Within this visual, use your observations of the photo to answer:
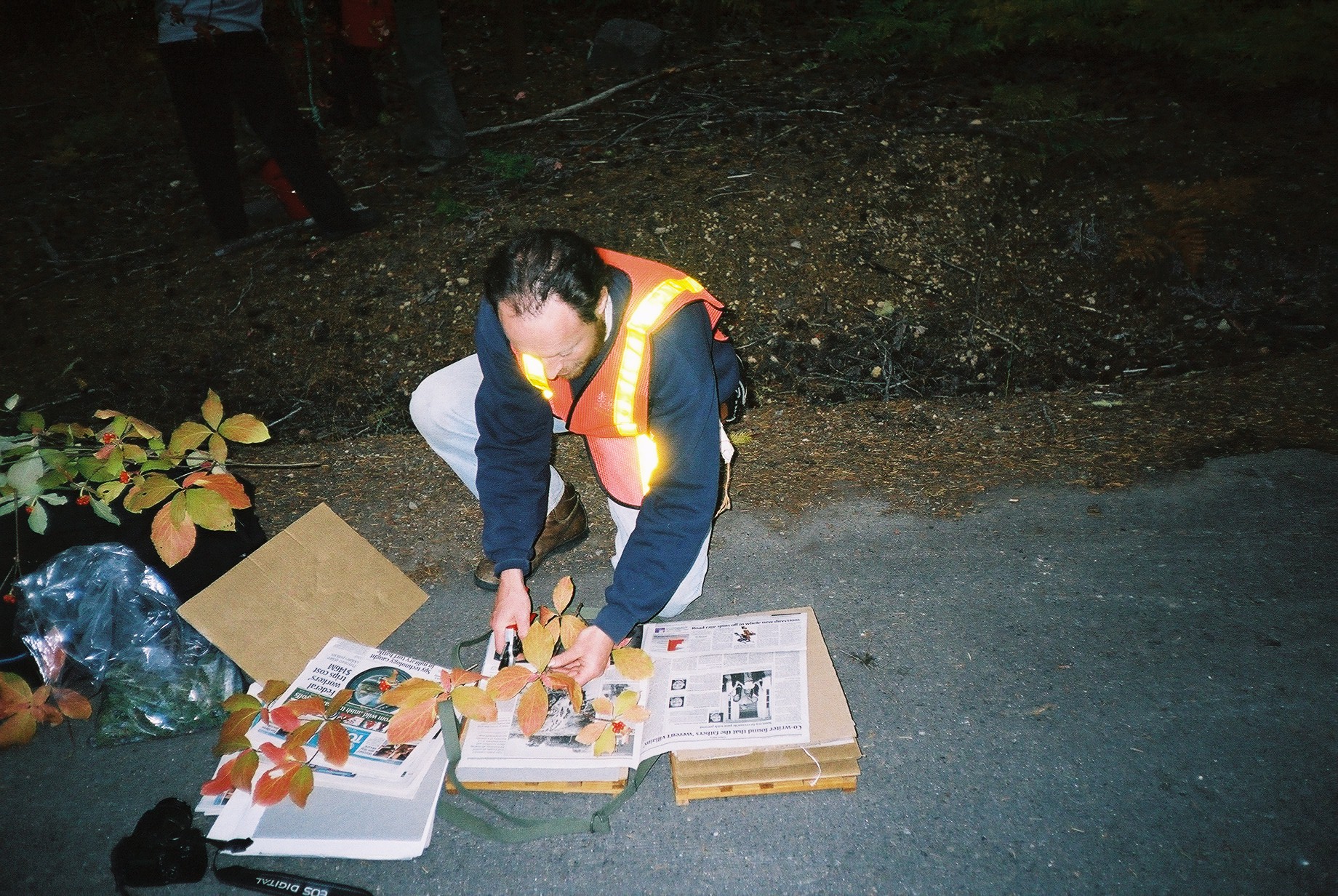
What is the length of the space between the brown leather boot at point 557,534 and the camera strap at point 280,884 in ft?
3.23

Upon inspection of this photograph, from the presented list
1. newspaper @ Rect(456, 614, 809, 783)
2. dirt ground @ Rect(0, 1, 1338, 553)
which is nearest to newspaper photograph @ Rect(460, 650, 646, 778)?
newspaper @ Rect(456, 614, 809, 783)

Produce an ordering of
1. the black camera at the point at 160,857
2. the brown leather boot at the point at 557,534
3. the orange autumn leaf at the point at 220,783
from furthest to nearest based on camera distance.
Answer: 1. the brown leather boot at the point at 557,534
2. the orange autumn leaf at the point at 220,783
3. the black camera at the point at 160,857

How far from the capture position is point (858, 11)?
4.98 meters

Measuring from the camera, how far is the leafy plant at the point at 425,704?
1.90 metres

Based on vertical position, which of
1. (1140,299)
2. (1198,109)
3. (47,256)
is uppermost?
(1198,109)

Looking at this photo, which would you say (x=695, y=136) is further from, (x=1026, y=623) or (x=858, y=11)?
(x=1026, y=623)

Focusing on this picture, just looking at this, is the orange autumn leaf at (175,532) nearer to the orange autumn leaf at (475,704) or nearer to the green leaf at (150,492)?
the green leaf at (150,492)

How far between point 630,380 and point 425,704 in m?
1.05

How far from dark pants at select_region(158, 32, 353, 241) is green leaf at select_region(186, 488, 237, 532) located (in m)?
2.25

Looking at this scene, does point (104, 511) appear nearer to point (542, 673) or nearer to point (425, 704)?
point (425, 704)

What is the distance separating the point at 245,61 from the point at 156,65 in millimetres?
3523

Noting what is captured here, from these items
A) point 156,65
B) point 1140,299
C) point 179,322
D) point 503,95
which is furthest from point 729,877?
point 156,65

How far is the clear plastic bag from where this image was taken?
81.5 inches

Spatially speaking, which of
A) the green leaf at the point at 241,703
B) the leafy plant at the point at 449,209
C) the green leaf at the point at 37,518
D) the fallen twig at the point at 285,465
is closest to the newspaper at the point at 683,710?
the green leaf at the point at 241,703
